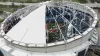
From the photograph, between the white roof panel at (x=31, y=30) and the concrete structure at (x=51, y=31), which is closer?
the concrete structure at (x=51, y=31)

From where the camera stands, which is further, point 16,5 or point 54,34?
point 16,5

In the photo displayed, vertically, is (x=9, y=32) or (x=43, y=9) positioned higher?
(x=43, y=9)

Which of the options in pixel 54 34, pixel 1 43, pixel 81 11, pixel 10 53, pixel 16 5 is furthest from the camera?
pixel 16 5

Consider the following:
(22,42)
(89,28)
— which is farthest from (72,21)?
(22,42)

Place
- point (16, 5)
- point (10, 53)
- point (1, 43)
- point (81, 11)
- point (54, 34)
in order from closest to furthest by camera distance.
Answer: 1. point (10, 53)
2. point (1, 43)
3. point (54, 34)
4. point (81, 11)
5. point (16, 5)

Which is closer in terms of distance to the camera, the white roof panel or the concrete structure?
the concrete structure

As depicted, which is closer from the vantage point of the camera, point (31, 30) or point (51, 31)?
point (31, 30)

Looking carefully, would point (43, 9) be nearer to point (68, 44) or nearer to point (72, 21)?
point (72, 21)

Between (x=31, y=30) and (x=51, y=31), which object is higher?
(x=31, y=30)
